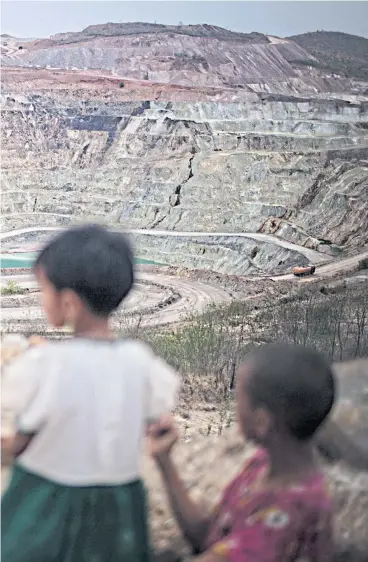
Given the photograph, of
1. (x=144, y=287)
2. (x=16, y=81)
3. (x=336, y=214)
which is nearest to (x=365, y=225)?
(x=336, y=214)

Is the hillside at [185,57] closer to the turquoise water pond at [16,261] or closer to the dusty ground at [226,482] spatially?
the turquoise water pond at [16,261]

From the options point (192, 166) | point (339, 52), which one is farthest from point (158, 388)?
point (339, 52)

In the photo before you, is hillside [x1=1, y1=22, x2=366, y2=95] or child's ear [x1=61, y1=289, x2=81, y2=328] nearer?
child's ear [x1=61, y1=289, x2=81, y2=328]

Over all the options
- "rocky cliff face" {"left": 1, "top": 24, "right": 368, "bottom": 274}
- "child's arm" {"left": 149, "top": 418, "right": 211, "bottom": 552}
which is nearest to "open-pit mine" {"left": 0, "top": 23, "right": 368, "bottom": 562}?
"rocky cliff face" {"left": 1, "top": 24, "right": 368, "bottom": 274}

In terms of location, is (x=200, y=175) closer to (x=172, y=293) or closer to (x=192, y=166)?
(x=192, y=166)

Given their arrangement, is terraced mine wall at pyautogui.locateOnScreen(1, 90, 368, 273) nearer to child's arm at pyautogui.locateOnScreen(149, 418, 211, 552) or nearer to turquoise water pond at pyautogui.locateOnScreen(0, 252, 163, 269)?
turquoise water pond at pyautogui.locateOnScreen(0, 252, 163, 269)

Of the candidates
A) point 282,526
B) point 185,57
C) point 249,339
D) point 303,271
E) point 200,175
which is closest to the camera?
point 282,526

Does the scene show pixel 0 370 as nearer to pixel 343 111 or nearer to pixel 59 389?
pixel 59 389

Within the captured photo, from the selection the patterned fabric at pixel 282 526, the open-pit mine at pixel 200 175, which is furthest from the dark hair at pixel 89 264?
the open-pit mine at pixel 200 175
